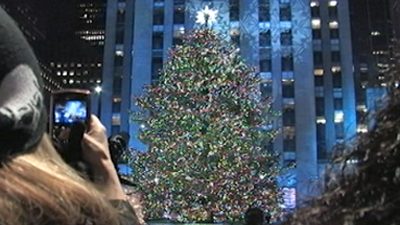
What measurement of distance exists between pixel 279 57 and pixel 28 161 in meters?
53.7

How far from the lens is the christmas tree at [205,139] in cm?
2169

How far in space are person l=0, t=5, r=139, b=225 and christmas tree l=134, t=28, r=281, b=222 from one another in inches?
800

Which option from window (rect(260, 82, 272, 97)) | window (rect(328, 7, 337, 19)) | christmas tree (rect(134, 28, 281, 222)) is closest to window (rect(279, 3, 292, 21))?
window (rect(328, 7, 337, 19))

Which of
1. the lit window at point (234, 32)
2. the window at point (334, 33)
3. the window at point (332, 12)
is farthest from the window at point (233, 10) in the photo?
the window at point (332, 12)

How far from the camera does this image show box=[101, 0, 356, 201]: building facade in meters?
53.0

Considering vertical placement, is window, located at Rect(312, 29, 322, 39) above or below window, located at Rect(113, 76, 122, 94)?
above

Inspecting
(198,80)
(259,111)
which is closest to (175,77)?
(198,80)

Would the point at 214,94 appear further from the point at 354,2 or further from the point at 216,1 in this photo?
the point at 354,2

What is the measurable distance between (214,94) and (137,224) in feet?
71.3

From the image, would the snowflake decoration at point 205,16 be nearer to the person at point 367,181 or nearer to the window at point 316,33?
the person at point 367,181

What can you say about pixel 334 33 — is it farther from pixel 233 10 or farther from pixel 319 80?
pixel 233 10

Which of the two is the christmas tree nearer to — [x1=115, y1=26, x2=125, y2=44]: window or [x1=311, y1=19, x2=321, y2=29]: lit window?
[x1=311, y1=19, x2=321, y2=29]: lit window

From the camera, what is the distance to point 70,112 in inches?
66.4

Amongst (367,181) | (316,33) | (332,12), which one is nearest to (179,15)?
(316,33)
